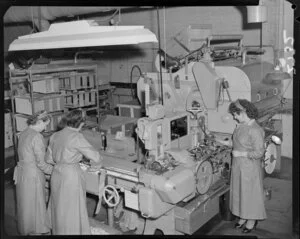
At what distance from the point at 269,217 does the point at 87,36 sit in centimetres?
299

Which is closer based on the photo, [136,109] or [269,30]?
[269,30]

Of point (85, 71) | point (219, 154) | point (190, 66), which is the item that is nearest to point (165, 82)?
point (190, 66)

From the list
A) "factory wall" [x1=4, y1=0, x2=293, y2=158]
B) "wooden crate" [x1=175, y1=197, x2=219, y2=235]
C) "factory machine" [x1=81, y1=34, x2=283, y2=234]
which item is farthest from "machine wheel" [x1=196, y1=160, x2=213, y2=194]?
"factory wall" [x1=4, y1=0, x2=293, y2=158]

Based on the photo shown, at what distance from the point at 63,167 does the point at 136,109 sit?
2992mm

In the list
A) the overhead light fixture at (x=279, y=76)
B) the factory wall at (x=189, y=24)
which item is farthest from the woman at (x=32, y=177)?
the overhead light fixture at (x=279, y=76)

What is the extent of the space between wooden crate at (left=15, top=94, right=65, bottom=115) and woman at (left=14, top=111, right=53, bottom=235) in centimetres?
208

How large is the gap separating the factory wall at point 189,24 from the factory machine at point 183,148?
0.61 meters

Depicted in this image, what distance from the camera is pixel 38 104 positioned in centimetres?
569

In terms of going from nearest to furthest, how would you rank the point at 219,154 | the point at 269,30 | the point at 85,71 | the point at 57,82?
the point at 219,154
the point at 269,30
the point at 57,82
the point at 85,71

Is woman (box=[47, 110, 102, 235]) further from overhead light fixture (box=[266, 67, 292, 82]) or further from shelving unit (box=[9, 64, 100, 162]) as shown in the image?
shelving unit (box=[9, 64, 100, 162])

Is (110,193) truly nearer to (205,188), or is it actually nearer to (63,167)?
(63,167)

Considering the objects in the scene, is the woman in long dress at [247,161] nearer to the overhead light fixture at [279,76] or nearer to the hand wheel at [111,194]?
the overhead light fixture at [279,76]

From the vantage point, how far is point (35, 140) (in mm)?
3555

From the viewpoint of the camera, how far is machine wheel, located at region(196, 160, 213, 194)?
139 inches
